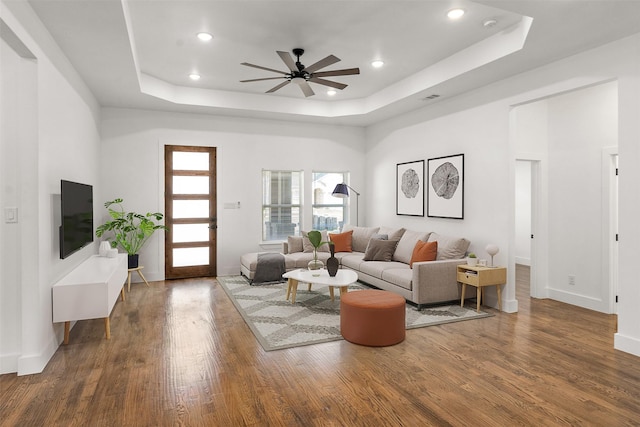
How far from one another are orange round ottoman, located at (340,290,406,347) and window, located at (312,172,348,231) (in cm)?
403

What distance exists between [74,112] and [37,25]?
4.51ft

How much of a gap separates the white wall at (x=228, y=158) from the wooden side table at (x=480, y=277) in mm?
3399

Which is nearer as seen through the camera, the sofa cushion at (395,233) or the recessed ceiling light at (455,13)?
the recessed ceiling light at (455,13)

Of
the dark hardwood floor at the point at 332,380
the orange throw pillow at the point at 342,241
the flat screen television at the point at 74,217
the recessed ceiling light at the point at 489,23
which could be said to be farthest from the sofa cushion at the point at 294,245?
the recessed ceiling light at the point at 489,23

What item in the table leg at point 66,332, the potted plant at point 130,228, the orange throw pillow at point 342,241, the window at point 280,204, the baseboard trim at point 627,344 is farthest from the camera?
the window at point 280,204

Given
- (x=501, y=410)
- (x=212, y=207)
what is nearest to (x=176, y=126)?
(x=212, y=207)

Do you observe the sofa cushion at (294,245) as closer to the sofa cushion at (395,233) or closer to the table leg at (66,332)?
the sofa cushion at (395,233)

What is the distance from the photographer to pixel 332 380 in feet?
9.57

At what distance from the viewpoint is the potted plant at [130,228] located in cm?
586

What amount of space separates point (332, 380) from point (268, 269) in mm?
3236

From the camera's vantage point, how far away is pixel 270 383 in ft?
9.43

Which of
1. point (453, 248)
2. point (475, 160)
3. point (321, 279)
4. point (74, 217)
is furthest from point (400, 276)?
point (74, 217)

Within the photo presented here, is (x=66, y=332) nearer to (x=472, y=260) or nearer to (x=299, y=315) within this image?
(x=299, y=315)

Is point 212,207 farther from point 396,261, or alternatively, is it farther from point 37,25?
point 37,25
